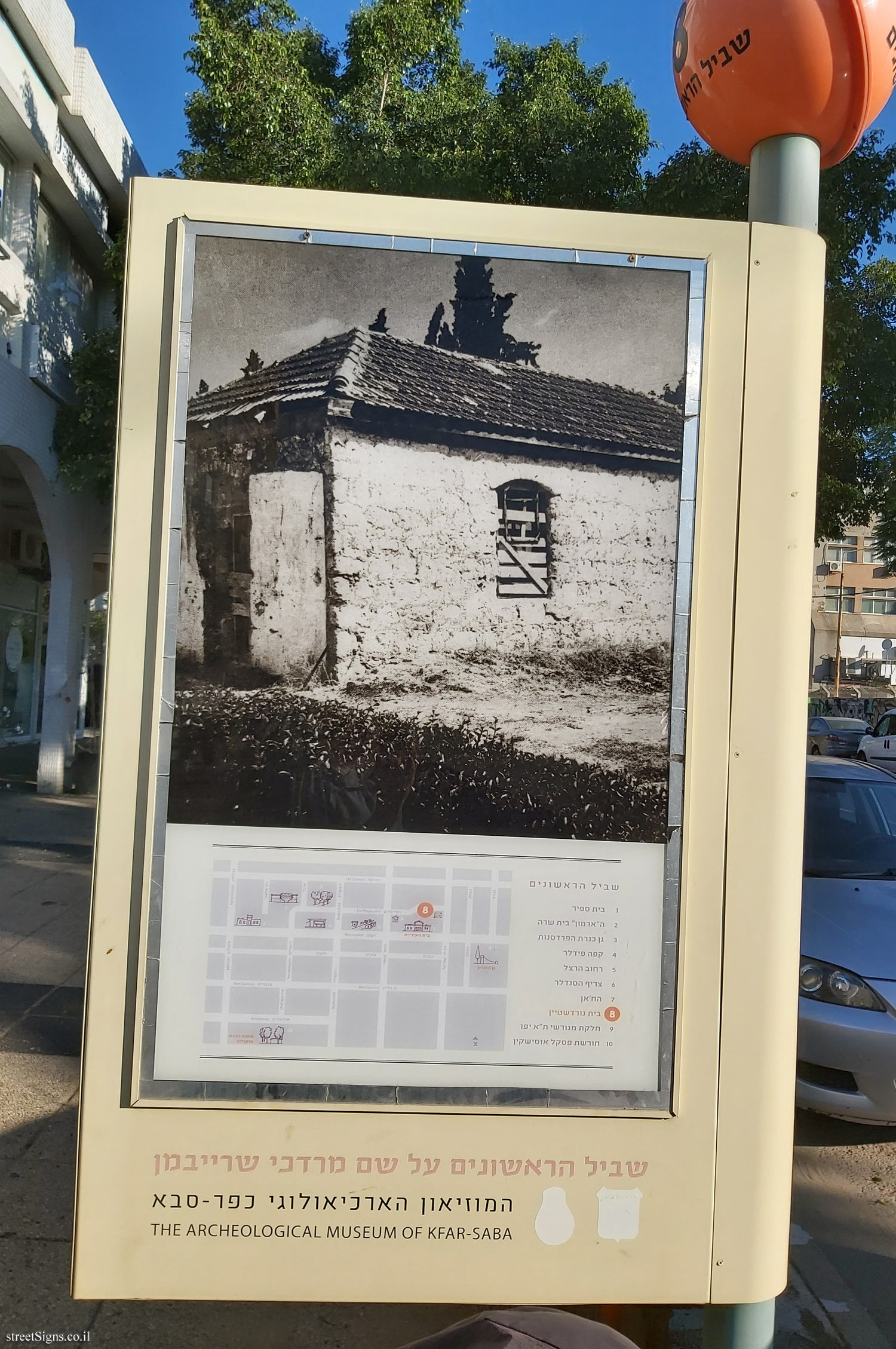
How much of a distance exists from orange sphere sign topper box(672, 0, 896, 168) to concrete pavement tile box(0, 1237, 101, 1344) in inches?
138

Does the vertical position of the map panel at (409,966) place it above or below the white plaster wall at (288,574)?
below

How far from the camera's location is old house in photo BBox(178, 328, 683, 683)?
197 centimetres

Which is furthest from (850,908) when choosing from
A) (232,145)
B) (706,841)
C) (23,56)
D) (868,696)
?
(868,696)

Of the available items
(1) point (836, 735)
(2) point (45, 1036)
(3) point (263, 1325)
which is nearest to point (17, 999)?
(2) point (45, 1036)

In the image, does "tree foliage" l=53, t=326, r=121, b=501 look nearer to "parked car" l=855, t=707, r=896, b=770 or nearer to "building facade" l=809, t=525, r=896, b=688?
"parked car" l=855, t=707, r=896, b=770

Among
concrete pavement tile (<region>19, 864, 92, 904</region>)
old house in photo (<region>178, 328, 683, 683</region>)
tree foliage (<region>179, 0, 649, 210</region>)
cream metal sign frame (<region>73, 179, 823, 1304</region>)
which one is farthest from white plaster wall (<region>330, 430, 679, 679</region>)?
tree foliage (<region>179, 0, 649, 210</region>)

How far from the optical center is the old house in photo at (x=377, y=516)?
6.45 ft

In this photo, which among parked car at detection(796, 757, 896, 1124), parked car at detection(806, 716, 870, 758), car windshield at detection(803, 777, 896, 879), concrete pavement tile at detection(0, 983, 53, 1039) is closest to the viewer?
parked car at detection(796, 757, 896, 1124)

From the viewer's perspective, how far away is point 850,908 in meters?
4.86

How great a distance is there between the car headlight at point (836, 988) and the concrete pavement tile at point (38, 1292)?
311 cm

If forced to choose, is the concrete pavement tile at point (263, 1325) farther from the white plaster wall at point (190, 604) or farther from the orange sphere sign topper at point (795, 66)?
the orange sphere sign topper at point (795, 66)

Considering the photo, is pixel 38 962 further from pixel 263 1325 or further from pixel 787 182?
pixel 787 182

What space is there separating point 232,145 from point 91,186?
3580mm

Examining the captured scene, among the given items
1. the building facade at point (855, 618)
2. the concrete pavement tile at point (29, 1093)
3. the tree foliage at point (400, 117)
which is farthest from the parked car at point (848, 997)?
the building facade at point (855, 618)
